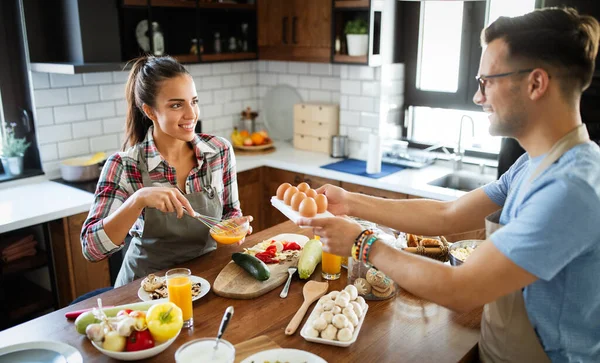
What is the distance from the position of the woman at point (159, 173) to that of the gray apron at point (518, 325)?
1.25m

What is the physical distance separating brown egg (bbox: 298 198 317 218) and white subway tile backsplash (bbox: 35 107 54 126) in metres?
2.31

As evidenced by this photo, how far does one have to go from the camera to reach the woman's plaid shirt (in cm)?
202

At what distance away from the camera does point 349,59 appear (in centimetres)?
375

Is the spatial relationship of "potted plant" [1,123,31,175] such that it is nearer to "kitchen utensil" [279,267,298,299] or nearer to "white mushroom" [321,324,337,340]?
"kitchen utensil" [279,267,298,299]

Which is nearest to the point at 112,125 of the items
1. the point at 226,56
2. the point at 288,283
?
the point at 226,56

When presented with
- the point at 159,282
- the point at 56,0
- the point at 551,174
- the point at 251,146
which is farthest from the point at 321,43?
the point at 551,174

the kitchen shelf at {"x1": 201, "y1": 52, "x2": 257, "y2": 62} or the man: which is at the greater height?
the kitchen shelf at {"x1": 201, "y1": 52, "x2": 257, "y2": 62}

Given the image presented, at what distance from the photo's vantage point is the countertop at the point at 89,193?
278cm

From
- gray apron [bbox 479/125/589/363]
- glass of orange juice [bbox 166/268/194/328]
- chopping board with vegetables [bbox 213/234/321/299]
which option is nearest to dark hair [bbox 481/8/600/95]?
gray apron [bbox 479/125/589/363]

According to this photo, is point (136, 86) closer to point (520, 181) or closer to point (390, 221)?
point (390, 221)

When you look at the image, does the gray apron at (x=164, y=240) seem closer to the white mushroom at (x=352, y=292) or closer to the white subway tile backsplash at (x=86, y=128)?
the white mushroom at (x=352, y=292)

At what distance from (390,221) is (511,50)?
2.70 feet

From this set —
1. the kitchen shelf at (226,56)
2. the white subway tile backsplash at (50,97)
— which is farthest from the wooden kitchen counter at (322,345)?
the kitchen shelf at (226,56)

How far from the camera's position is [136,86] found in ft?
7.56
